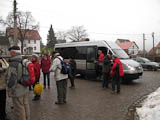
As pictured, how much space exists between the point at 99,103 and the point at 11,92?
3.54 m

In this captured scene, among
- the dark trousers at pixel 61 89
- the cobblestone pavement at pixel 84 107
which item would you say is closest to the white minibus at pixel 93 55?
the cobblestone pavement at pixel 84 107

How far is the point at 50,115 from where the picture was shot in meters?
4.98

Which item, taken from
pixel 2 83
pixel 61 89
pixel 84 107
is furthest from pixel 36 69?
pixel 84 107

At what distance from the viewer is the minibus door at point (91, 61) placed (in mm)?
11259

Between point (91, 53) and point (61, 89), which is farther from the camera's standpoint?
point (91, 53)

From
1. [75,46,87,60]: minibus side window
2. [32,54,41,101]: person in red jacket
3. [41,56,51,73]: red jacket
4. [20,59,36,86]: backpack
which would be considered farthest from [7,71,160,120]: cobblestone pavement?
[75,46,87,60]: minibus side window

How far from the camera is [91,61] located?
1147cm

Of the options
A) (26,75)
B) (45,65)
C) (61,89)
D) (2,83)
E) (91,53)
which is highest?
(91,53)

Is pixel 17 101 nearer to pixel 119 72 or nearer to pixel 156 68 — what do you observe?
pixel 119 72

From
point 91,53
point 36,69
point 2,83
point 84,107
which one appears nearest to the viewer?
point 2,83

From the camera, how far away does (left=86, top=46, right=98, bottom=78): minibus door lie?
36.9 ft

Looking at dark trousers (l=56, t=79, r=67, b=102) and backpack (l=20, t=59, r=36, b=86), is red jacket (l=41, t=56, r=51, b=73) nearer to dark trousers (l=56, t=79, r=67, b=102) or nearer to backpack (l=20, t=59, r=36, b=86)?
dark trousers (l=56, t=79, r=67, b=102)

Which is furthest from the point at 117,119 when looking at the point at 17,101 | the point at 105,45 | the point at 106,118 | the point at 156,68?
the point at 156,68

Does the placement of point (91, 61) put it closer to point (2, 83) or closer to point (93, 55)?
point (93, 55)
